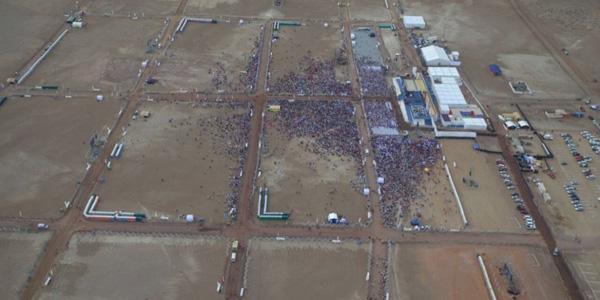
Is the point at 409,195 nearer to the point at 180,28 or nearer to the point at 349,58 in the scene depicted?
the point at 349,58

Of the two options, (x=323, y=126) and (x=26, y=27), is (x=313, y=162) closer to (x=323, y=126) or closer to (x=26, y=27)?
(x=323, y=126)

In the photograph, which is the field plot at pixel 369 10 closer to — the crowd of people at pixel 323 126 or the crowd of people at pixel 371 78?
the crowd of people at pixel 371 78

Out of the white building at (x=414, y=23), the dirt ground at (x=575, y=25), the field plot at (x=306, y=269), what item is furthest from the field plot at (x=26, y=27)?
the dirt ground at (x=575, y=25)

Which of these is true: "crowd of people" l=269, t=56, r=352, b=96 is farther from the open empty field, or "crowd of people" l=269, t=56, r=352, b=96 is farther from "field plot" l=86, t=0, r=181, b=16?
"field plot" l=86, t=0, r=181, b=16

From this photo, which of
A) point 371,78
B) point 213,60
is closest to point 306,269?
point 371,78

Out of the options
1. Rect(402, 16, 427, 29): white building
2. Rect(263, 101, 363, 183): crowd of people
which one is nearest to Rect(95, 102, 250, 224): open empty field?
Rect(263, 101, 363, 183): crowd of people

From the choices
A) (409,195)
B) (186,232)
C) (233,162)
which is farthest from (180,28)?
(409,195)
